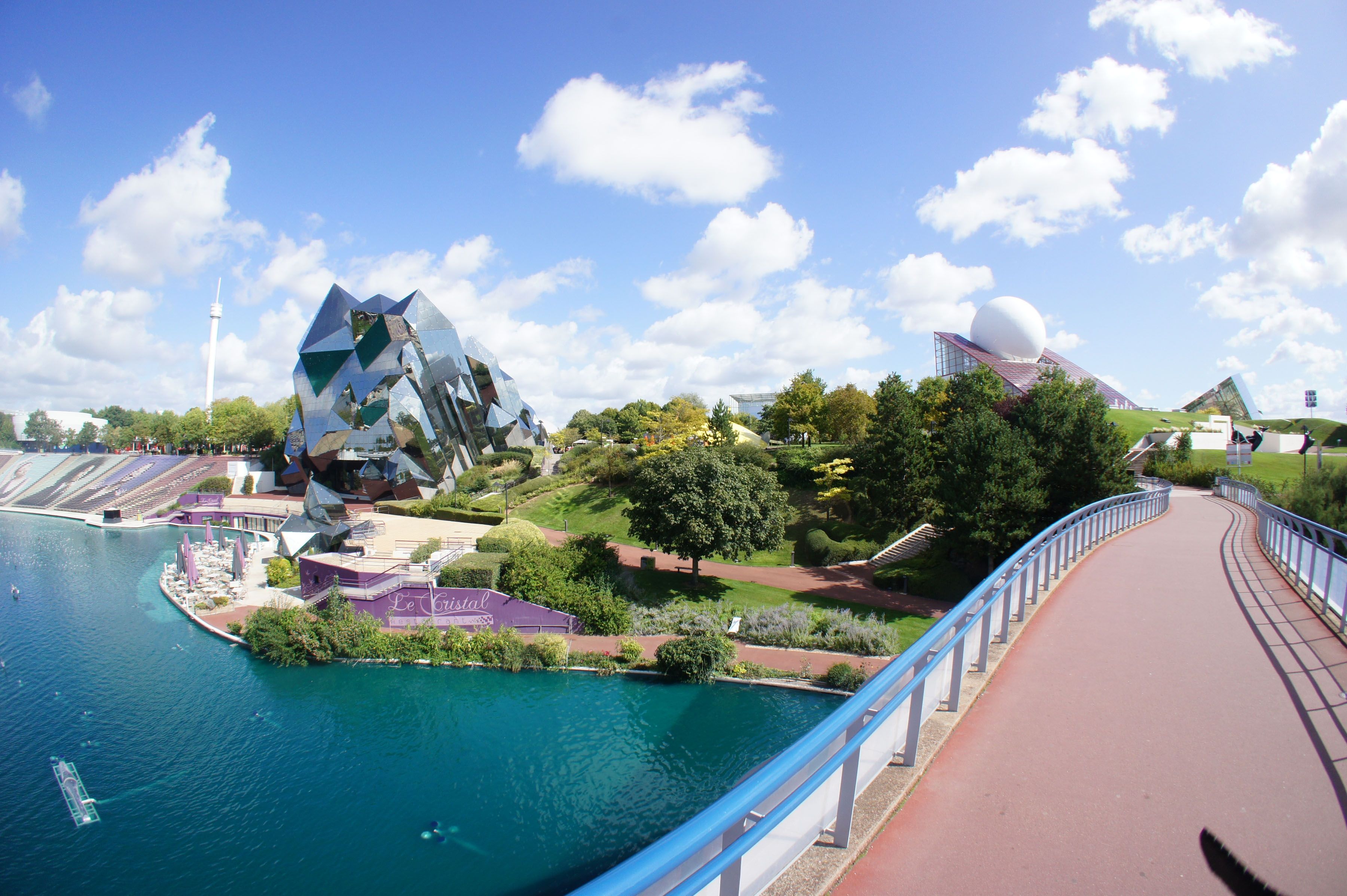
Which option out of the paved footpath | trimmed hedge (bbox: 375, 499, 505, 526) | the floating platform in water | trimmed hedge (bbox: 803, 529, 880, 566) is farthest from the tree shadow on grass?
the paved footpath

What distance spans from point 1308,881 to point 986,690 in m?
2.03

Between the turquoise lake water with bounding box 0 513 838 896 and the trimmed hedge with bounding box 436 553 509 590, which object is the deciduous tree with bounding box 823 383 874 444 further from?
the turquoise lake water with bounding box 0 513 838 896

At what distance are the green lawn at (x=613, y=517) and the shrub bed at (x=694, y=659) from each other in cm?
1066

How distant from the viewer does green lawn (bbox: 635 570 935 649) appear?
23219 millimetres

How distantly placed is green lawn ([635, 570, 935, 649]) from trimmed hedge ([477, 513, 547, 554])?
4908 millimetres

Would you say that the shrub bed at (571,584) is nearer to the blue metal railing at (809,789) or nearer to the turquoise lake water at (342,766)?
the turquoise lake water at (342,766)

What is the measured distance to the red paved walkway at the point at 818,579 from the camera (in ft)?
80.5

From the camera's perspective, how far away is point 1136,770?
3670 mm

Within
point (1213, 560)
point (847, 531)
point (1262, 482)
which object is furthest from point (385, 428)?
point (1262, 482)

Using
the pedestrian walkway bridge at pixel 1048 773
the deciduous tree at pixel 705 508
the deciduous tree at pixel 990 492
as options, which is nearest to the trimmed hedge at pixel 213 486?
the deciduous tree at pixel 705 508

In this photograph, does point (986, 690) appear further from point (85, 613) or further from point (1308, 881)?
point (85, 613)

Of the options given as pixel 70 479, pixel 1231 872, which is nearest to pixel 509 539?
pixel 1231 872

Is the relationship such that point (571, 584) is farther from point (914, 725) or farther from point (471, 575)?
point (914, 725)

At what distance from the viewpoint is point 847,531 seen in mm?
33750
